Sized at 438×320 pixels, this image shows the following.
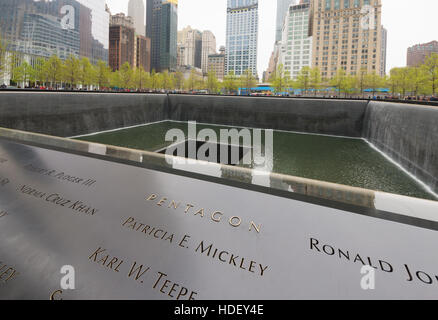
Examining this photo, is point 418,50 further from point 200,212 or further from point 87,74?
point 200,212

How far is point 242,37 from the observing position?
5039 inches

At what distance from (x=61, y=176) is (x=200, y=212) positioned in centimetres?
132

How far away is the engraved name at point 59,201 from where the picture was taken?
1778 millimetres

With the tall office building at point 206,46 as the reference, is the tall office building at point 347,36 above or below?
below

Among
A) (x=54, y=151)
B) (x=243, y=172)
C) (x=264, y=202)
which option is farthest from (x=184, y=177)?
(x=54, y=151)

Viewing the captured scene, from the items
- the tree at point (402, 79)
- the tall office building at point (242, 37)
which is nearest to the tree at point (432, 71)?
the tree at point (402, 79)

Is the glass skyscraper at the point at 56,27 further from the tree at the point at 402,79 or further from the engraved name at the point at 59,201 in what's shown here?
the engraved name at the point at 59,201

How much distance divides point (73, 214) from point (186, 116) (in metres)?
18.0

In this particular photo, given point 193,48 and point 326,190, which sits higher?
point 193,48

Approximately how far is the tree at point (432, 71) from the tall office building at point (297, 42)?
58.5 metres

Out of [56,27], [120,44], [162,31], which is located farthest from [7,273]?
[162,31]

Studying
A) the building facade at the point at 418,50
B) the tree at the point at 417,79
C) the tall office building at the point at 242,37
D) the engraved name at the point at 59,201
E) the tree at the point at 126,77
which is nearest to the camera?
the engraved name at the point at 59,201

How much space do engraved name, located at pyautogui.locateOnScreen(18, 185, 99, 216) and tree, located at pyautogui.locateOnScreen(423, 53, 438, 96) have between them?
2900cm
